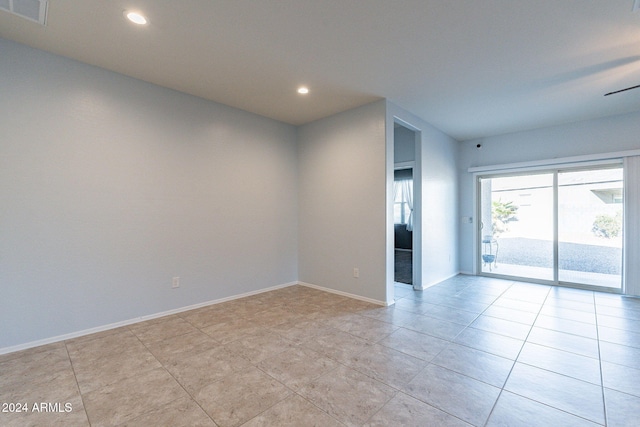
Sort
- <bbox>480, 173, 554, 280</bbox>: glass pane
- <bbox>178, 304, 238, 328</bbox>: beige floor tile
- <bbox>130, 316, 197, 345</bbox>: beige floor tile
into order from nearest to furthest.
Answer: <bbox>130, 316, 197, 345</bbox>: beige floor tile → <bbox>178, 304, 238, 328</bbox>: beige floor tile → <bbox>480, 173, 554, 280</bbox>: glass pane

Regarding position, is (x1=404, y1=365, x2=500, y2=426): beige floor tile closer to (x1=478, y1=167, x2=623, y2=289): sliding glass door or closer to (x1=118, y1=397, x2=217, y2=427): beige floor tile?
(x1=118, y1=397, x2=217, y2=427): beige floor tile

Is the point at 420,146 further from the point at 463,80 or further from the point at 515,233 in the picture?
the point at 515,233

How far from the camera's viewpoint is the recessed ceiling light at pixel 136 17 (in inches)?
85.4

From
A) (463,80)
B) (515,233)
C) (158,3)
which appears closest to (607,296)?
(515,233)

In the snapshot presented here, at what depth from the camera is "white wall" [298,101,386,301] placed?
12.5 feet

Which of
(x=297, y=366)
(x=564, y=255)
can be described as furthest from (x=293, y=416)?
(x=564, y=255)

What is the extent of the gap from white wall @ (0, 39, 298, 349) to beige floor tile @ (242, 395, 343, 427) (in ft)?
7.51

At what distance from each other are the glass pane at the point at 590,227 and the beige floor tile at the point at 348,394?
188 inches

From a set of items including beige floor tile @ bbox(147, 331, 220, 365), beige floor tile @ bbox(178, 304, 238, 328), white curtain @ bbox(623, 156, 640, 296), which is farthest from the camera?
white curtain @ bbox(623, 156, 640, 296)

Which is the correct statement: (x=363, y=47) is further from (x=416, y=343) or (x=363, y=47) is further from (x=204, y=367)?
(x=204, y=367)

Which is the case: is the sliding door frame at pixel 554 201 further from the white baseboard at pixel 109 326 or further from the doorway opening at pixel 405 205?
the white baseboard at pixel 109 326

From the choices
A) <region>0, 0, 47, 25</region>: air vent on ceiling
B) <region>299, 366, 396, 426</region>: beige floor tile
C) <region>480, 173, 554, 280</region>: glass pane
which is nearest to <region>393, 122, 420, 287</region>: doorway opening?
<region>480, 173, 554, 280</region>: glass pane

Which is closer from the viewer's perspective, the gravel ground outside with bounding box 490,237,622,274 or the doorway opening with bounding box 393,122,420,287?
the gravel ground outside with bounding box 490,237,622,274

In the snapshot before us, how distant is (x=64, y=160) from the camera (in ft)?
9.01
